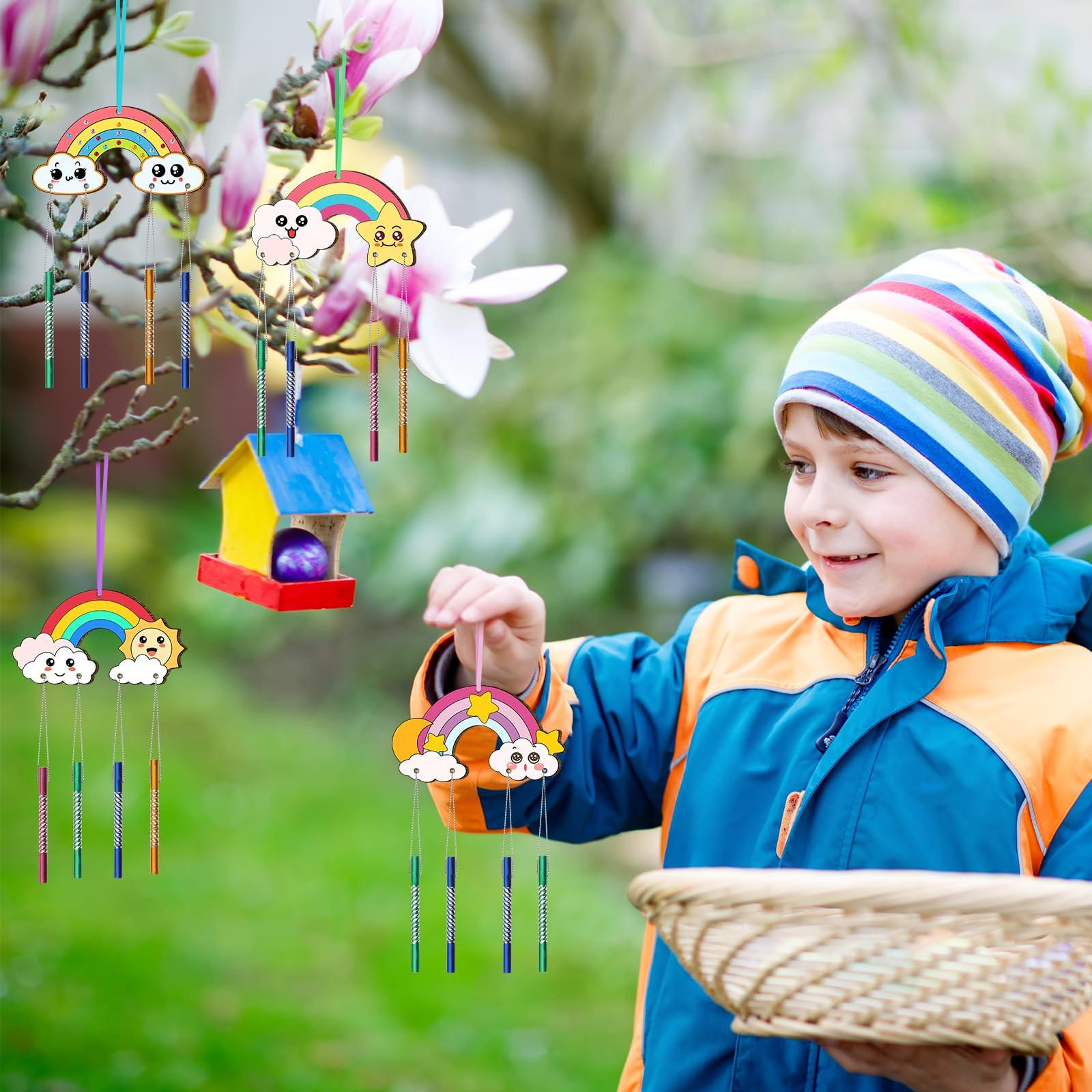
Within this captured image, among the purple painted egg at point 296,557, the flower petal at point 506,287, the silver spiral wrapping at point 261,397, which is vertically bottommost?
the purple painted egg at point 296,557

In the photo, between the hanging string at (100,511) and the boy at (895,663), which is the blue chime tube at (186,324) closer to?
the hanging string at (100,511)

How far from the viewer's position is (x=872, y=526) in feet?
3.48

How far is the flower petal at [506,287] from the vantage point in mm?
910

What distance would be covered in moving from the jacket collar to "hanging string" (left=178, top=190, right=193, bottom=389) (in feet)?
2.01

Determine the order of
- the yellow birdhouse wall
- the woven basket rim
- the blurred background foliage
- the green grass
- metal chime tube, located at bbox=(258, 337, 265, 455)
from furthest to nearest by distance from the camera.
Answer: the blurred background foliage, the green grass, the yellow birdhouse wall, metal chime tube, located at bbox=(258, 337, 265, 455), the woven basket rim

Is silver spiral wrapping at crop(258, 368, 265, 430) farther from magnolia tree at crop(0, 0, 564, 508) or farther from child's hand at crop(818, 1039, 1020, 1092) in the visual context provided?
child's hand at crop(818, 1039, 1020, 1092)

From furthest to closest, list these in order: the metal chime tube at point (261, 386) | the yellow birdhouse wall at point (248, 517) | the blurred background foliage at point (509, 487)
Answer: the blurred background foliage at point (509, 487)
the yellow birdhouse wall at point (248, 517)
the metal chime tube at point (261, 386)

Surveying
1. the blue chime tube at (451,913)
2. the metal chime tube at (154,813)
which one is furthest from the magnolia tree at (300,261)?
the blue chime tube at (451,913)

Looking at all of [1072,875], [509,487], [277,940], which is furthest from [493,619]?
[509,487]

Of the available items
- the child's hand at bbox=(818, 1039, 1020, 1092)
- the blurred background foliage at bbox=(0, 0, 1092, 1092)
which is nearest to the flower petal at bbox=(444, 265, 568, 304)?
the child's hand at bbox=(818, 1039, 1020, 1092)

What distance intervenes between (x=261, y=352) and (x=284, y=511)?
13 centimetres

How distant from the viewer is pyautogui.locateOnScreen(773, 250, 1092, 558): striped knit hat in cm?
106

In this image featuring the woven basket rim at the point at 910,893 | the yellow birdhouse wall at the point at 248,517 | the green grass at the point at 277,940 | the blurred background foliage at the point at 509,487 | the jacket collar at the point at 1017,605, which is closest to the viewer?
the woven basket rim at the point at 910,893

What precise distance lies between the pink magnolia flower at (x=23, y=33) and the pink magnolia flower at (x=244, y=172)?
0.44ft
